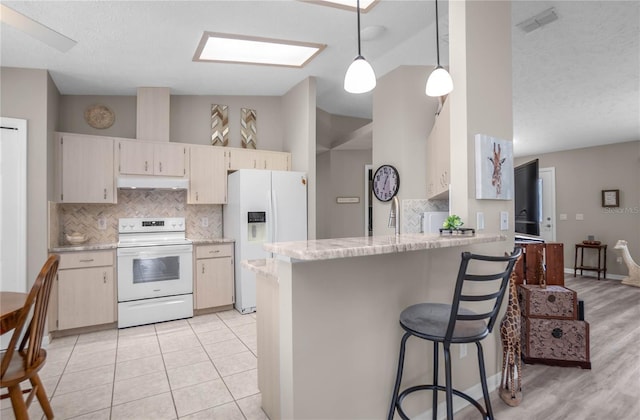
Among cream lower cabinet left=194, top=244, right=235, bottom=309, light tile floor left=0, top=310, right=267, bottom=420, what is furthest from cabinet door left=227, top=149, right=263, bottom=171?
light tile floor left=0, top=310, right=267, bottom=420

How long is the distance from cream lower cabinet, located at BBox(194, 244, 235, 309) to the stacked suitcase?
3.14m

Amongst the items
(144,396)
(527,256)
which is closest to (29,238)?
(144,396)

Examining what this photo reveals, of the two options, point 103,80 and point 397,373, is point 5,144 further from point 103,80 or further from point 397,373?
point 397,373

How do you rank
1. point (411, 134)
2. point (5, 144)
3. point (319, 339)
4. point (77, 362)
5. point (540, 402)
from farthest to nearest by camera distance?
point (411, 134) < point (5, 144) < point (77, 362) < point (540, 402) < point (319, 339)

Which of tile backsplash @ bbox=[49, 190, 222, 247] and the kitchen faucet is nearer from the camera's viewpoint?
the kitchen faucet

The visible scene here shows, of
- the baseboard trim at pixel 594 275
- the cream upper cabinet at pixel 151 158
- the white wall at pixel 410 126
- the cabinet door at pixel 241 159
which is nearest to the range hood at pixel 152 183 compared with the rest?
the cream upper cabinet at pixel 151 158

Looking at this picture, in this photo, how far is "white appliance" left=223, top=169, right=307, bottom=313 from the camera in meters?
3.98

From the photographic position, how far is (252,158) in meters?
4.40

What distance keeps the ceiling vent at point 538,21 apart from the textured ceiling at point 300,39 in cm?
4

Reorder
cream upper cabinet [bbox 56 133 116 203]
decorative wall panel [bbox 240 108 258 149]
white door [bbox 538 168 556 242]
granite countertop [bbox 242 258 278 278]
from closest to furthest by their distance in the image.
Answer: granite countertop [bbox 242 258 278 278]
cream upper cabinet [bbox 56 133 116 203]
decorative wall panel [bbox 240 108 258 149]
white door [bbox 538 168 556 242]

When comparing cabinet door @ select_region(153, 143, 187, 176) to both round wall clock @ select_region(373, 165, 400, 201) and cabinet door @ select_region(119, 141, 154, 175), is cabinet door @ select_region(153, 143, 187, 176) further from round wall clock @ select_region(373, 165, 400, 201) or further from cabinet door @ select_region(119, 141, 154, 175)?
round wall clock @ select_region(373, 165, 400, 201)

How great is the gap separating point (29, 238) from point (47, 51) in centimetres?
167

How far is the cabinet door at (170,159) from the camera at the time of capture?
387 cm

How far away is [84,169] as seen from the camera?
137 inches
